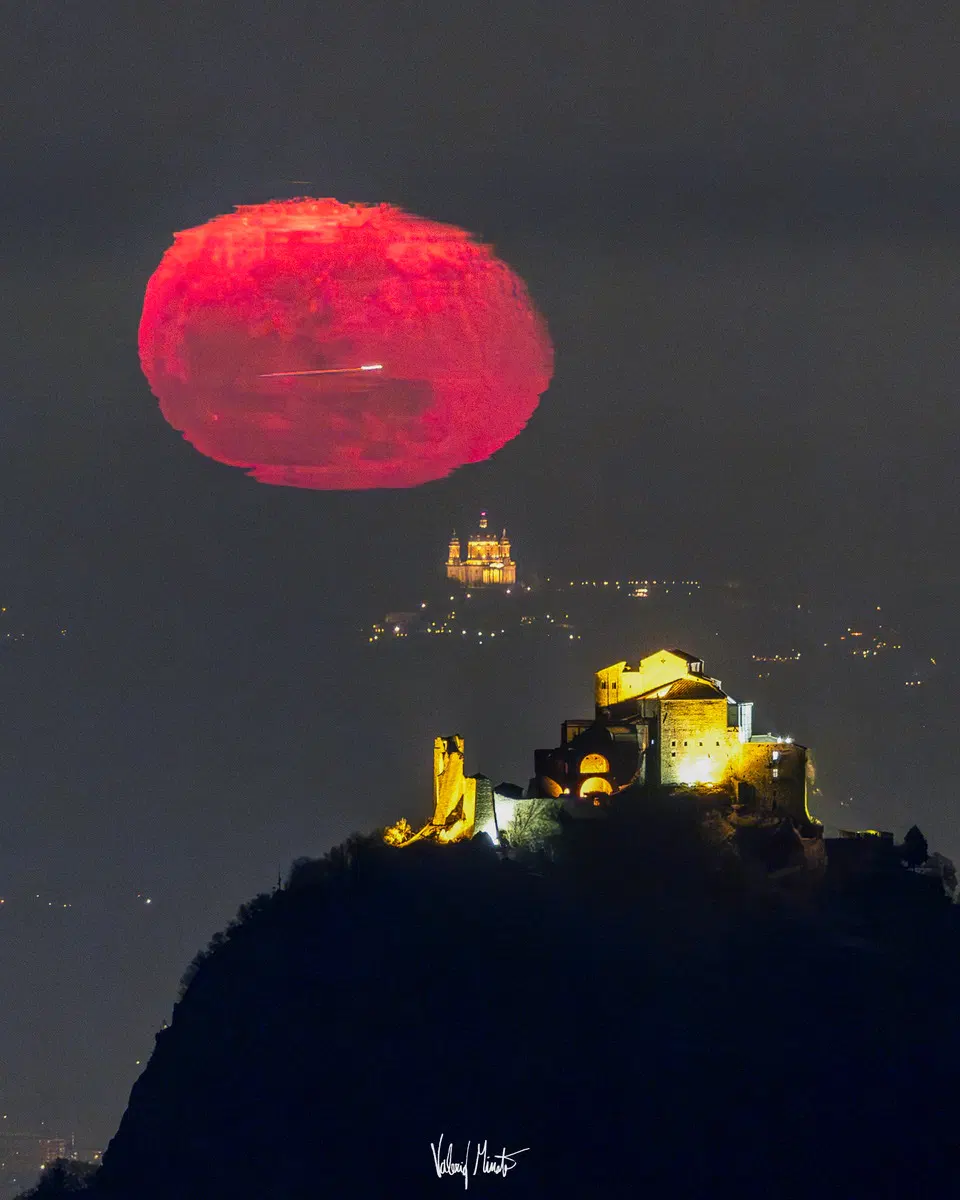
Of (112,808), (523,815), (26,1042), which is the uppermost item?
(112,808)

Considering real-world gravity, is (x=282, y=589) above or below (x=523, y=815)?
above

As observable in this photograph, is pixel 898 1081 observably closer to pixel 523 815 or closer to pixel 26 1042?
pixel 523 815

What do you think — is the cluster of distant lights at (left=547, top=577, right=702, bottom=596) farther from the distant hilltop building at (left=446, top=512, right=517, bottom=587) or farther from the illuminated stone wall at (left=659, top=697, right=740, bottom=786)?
the illuminated stone wall at (left=659, top=697, right=740, bottom=786)

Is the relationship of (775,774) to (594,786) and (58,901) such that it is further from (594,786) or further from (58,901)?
(58,901)

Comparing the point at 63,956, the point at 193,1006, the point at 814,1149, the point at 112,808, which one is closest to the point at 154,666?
the point at 112,808

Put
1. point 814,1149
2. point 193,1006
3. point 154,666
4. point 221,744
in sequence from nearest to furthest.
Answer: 1. point 814,1149
2. point 193,1006
3. point 221,744
4. point 154,666

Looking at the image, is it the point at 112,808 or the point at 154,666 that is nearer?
the point at 112,808

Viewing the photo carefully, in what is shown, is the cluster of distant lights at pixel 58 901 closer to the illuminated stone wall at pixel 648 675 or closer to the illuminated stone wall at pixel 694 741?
the illuminated stone wall at pixel 648 675

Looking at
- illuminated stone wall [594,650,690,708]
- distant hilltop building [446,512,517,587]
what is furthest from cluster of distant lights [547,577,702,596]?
illuminated stone wall [594,650,690,708]
